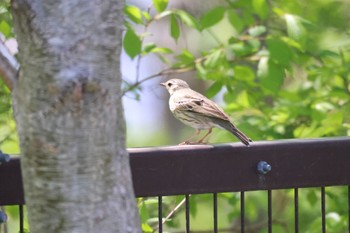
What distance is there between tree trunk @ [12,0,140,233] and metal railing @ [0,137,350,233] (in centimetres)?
72

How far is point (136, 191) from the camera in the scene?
346 cm

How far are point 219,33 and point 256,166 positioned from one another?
633cm

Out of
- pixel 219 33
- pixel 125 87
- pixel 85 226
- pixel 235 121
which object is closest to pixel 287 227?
pixel 235 121

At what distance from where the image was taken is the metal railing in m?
3.46

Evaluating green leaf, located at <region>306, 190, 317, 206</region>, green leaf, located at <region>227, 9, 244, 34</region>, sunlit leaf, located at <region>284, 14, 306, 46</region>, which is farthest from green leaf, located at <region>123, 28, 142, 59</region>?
green leaf, located at <region>306, 190, 317, 206</region>

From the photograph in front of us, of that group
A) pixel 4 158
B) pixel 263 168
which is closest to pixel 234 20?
pixel 263 168

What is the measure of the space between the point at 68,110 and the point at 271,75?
362 centimetres

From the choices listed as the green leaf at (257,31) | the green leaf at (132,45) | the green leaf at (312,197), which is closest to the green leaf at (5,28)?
the green leaf at (132,45)

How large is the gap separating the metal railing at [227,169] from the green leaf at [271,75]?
210 cm

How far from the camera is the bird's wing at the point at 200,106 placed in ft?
19.3

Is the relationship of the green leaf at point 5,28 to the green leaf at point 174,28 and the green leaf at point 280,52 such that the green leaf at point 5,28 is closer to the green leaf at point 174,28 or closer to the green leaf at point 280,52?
the green leaf at point 174,28

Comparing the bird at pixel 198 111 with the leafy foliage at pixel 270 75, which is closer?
the bird at pixel 198 111

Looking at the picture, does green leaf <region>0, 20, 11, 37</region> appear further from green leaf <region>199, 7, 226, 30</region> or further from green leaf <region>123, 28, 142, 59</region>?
green leaf <region>199, 7, 226, 30</region>

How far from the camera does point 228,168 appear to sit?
143 inches
